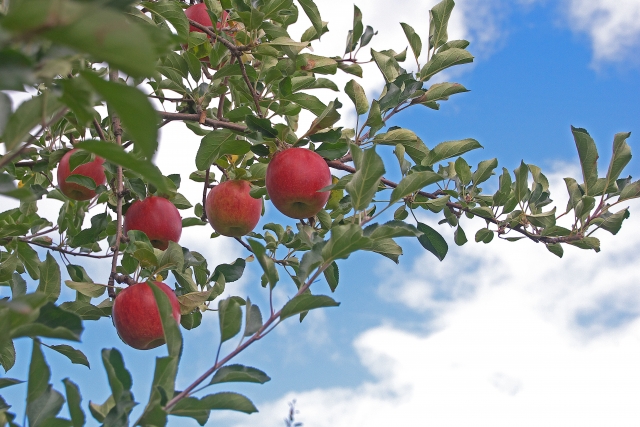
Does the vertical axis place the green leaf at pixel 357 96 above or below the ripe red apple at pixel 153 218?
above

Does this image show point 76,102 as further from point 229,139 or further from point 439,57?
point 439,57

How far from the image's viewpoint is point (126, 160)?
82cm

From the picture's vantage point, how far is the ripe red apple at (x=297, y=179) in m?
2.08

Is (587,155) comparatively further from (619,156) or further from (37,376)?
(37,376)

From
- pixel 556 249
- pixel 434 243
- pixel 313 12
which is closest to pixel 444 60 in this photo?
pixel 313 12

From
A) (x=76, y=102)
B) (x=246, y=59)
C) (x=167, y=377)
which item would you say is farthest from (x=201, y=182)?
(x=76, y=102)

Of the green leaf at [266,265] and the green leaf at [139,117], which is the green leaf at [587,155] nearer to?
the green leaf at [266,265]

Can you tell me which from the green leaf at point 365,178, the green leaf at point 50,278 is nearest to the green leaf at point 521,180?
the green leaf at point 365,178

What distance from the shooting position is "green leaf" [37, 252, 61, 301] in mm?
2064

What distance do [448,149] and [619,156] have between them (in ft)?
2.29

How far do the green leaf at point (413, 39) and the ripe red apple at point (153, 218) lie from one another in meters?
1.25

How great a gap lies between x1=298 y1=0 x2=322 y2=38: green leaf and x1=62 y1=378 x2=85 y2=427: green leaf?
167 cm

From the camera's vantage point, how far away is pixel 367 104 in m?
2.20

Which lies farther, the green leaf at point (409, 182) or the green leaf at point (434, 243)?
the green leaf at point (434, 243)
